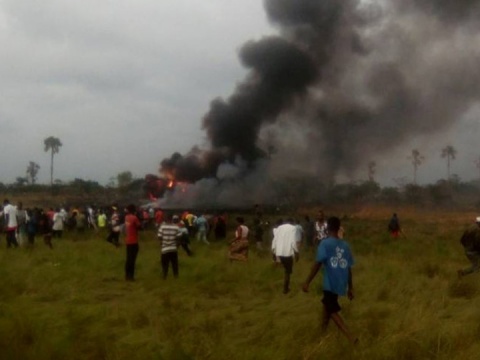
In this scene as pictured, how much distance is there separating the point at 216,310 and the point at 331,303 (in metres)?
2.77

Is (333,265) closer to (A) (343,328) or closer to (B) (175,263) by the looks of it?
(A) (343,328)

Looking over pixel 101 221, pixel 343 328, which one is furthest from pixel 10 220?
pixel 343 328

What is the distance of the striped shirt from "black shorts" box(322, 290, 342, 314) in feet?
21.4

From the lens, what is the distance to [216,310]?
443 inches

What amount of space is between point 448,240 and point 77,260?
17.4m

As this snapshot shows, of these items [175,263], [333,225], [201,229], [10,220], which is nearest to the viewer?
[333,225]

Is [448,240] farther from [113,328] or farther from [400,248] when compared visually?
[113,328]

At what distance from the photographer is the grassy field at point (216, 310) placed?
7.66 metres

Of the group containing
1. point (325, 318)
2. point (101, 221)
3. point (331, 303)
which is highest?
point (101, 221)

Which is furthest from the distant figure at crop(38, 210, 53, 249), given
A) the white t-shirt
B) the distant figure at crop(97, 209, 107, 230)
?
the white t-shirt

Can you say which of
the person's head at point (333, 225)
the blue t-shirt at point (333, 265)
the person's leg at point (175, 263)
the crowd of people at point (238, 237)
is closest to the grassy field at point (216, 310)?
the person's leg at point (175, 263)

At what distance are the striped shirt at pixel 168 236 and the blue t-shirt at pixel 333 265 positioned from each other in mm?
6518

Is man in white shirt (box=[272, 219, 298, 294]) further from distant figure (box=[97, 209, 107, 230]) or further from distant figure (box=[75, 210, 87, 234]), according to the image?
distant figure (box=[75, 210, 87, 234])

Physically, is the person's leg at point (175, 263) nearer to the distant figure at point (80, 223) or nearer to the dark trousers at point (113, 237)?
the dark trousers at point (113, 237)
